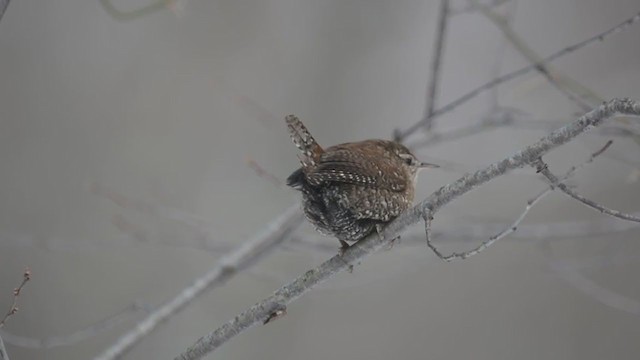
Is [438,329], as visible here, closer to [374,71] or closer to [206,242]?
[374,71]

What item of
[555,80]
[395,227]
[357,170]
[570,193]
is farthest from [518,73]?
[570,193]

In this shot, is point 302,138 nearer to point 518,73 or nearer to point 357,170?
point 357,170

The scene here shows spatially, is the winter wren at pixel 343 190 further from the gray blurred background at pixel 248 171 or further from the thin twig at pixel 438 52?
the gray blurred background at pixel 248 171

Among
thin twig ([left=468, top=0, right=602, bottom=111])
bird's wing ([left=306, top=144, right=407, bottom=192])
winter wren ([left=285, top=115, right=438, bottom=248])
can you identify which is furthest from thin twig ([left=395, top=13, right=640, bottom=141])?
winter wren ([left=285, top=115, right=438, bottom=248])

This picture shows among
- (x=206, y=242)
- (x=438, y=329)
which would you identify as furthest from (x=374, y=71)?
(x=206, y=242)

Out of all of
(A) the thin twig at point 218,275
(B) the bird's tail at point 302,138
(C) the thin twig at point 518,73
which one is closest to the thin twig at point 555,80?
(C) the thin twig at point 518,73

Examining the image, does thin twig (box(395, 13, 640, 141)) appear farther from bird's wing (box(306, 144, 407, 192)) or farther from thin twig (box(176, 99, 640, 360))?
thin twig (box(176, 99, 640, 360))
